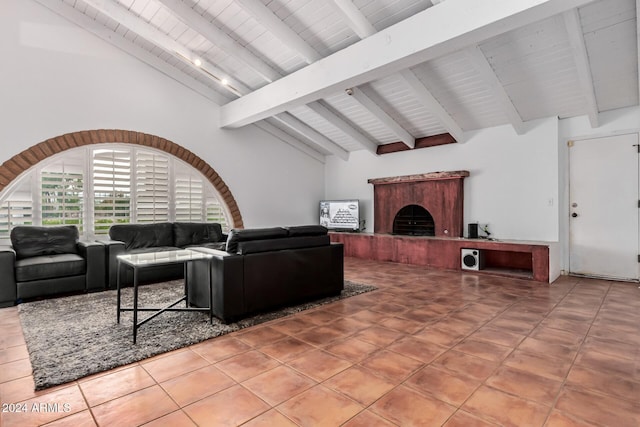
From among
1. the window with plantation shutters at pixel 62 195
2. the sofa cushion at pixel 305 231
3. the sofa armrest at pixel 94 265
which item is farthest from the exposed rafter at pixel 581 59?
the window with plantation shutters at pixel 62 195

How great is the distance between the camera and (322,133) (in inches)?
281

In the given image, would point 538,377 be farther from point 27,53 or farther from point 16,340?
point 27,53

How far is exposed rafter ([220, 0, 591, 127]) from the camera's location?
277 cm

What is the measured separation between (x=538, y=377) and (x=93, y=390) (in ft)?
8.45

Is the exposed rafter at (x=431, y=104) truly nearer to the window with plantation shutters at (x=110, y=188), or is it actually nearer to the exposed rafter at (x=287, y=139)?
the exposed rafter at (x=287, y=139)

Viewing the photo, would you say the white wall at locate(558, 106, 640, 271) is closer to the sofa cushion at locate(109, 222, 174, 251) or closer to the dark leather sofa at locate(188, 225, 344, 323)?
the dark leather sofa at locate(188, 225, 344, 323)

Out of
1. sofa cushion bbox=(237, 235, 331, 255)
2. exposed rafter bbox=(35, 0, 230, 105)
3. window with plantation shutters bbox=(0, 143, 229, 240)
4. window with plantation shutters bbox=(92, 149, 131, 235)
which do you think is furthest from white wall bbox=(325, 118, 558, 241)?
window with plantation shutters bbox=(92, 149, 131, 235)

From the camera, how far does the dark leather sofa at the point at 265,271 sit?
2871mm

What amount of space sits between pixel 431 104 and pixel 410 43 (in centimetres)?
175

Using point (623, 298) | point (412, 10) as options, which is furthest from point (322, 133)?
point (623, 298)

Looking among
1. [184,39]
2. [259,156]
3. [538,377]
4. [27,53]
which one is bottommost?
[538,377]

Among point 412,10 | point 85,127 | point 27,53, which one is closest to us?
point 412,10

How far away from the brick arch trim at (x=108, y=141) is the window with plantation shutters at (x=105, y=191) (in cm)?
10

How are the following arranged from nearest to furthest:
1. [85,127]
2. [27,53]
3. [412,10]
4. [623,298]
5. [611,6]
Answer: [611,6], [412,10], [623,298], [27,53], [85,127]
